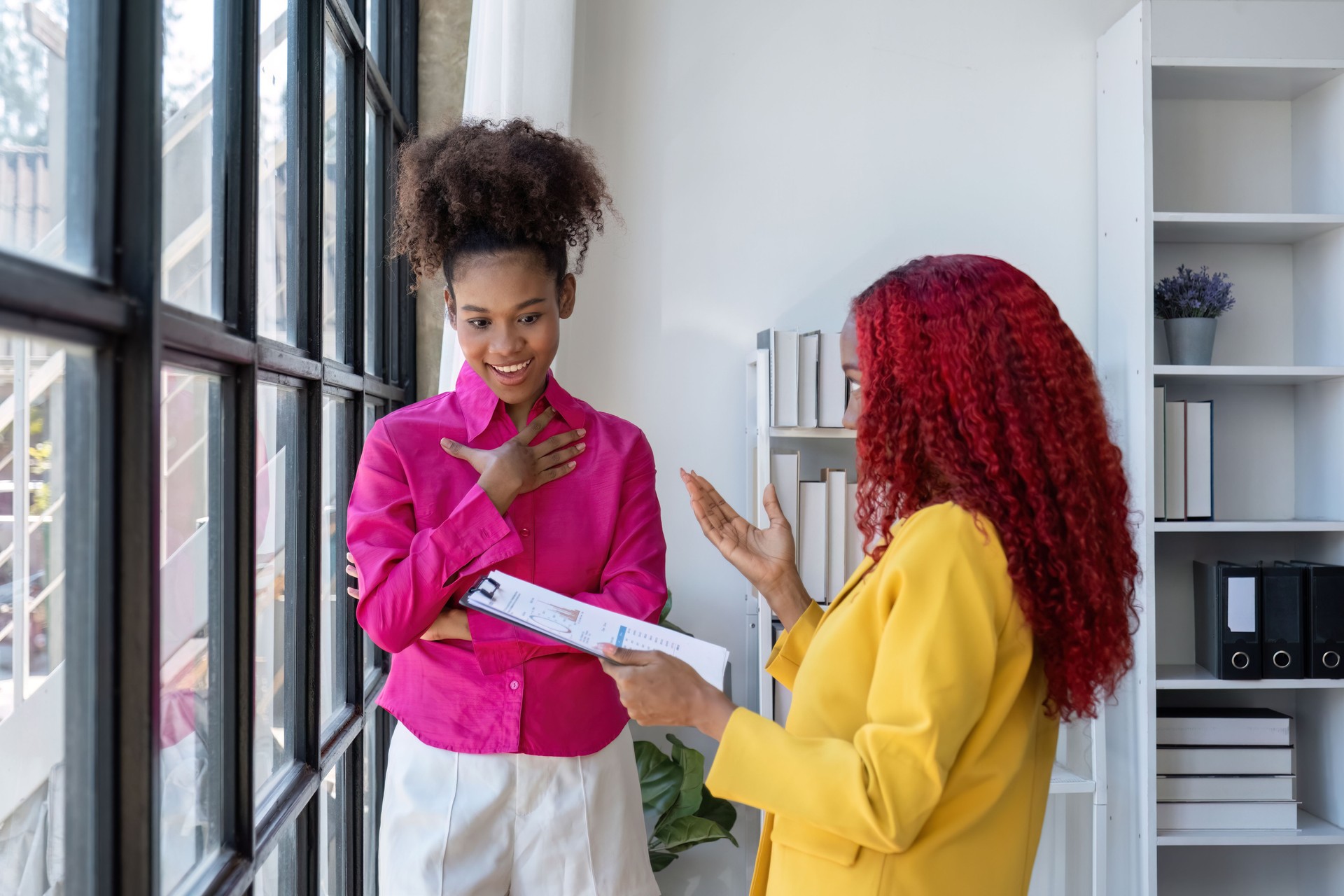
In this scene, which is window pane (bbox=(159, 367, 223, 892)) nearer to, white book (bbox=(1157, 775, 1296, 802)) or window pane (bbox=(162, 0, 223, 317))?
window pane (bbox=(162, 0, 223, 317))

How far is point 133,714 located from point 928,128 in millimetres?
2525

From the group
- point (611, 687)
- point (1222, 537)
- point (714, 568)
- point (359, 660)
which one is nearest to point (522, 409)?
point (611, 687)

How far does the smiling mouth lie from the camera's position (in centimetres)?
135

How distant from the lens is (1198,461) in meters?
2.60

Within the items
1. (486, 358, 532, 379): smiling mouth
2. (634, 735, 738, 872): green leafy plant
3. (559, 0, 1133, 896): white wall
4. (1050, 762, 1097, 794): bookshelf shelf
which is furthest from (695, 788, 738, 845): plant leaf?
(486, 358, 532, 379): smiling mouth

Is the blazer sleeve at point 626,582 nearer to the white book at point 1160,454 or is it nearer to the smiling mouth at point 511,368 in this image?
the smiling mouth at point 511,368

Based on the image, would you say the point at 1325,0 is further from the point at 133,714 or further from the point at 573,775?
the point at 133,714

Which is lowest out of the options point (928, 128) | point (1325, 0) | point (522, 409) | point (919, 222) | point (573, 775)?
point (573, 775)

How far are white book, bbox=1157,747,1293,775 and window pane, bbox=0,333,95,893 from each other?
8.37 ft

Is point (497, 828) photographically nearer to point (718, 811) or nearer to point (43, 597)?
point (43, 597)

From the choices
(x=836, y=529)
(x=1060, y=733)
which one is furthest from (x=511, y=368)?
(x=1060, y=733)

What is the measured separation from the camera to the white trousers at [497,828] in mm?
1244

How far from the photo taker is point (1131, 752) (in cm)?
253

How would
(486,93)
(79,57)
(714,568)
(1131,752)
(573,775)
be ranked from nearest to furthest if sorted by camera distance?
(79,57) < (573,775) < (486,93) < (1131,752) < (714,568)
